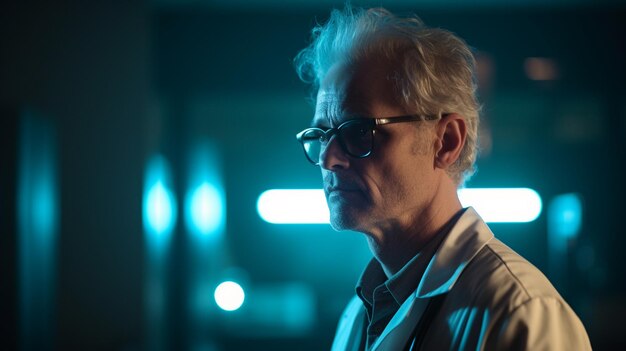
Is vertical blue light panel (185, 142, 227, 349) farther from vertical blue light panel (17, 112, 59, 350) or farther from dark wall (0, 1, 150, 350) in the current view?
vertical blue light panel (17, 112, 59, 350)

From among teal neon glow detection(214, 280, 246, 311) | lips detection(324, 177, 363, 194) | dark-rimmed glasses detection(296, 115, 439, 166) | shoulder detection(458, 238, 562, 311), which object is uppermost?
dark-rimmed glasses detection(296, 115, 439, 166)

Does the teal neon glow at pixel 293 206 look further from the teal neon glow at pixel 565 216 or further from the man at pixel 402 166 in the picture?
the man at pixel 402 166

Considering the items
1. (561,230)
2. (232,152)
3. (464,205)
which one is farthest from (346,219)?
(561,230)

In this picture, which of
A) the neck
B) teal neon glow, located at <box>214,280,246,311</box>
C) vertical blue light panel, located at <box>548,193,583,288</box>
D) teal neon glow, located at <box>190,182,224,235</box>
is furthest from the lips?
vertical blue light panel, located at <box>548,193,583,288</box>

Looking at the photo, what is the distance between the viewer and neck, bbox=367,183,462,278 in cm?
105

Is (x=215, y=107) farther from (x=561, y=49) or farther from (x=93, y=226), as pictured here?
(x=561, y=49)

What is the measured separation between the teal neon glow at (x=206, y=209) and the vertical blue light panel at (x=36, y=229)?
81cm

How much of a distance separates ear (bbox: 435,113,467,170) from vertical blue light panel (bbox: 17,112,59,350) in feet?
7.05

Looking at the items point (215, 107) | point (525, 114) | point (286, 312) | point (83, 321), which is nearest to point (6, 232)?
point (83, 321)

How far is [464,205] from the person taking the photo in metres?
2.78

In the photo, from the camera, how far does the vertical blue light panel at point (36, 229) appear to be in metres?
2.42

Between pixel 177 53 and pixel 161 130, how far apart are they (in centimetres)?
49

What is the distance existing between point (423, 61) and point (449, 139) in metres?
0.18

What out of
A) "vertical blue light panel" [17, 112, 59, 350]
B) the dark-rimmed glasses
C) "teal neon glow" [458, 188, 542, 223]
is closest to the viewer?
the dark-rimmed glasses
